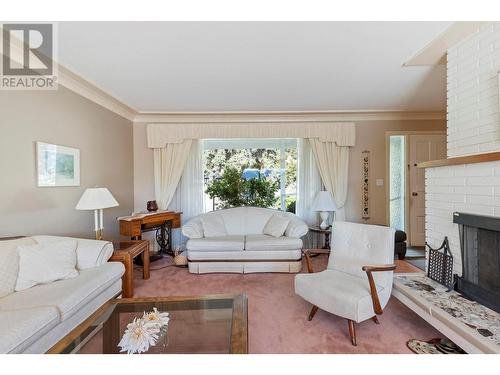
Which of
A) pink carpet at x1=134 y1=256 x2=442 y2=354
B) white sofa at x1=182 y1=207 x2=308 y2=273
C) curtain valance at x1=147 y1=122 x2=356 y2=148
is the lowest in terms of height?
pink carpet at x1=134 y1=256 x2=442 y2=354

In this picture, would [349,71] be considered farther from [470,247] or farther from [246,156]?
[246,156]

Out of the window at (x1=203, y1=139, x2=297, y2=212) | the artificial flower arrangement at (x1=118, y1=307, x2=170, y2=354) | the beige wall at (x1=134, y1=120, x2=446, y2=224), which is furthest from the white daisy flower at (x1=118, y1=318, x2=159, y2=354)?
the beige wall at (x1=134, y1=120, x2=446, y2=224)

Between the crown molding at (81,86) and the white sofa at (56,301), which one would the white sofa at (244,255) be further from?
the crown molding at (81,86)

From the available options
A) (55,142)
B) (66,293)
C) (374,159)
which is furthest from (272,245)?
(55,142)

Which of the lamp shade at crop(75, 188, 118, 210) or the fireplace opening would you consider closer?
the fireplace opening

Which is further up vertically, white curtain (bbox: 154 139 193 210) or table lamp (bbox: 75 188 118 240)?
white curtain (bbox: 154 139 193 210)

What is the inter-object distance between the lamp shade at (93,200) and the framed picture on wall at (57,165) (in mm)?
320

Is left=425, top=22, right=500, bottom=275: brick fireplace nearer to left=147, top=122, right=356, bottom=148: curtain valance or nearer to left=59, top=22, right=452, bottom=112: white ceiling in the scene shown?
left=59, top=22, right=452, bottom=112: white ceiling

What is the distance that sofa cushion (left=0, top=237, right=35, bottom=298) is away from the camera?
1826 millimetres

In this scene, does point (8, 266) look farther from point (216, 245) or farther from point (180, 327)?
point (216, 245)

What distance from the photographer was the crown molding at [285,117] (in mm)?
4406

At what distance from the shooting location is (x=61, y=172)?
280 centimetres

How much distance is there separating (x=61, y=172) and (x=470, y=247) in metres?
4.08

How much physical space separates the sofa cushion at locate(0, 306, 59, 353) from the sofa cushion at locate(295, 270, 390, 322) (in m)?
1.90
